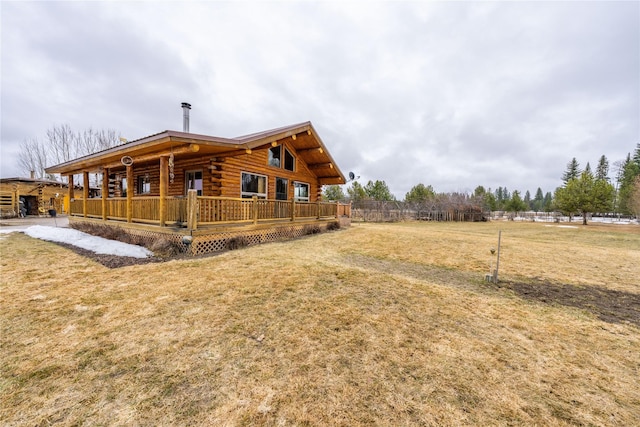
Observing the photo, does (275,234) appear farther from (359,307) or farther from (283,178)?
(359,307)

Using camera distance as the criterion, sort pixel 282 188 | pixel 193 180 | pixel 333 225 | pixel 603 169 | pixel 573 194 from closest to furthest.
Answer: pixel 193 180 → pixel 282 188 → pixel 333 225 → pixel 573 194 → pixel 603 169

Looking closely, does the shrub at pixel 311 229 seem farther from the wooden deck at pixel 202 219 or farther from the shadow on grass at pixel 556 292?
the shadow on grass at pixel 556 292

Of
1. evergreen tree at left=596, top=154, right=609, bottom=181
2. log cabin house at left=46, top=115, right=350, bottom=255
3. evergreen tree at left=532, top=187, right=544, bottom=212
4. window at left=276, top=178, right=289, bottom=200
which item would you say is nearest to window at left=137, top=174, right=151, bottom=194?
log cabin house at left=46, top=115, right=350, bottom=255

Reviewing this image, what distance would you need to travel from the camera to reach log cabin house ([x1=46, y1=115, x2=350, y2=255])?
305 inches

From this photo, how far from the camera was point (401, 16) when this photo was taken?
1566cm

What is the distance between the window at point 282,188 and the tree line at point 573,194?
52.3 ft

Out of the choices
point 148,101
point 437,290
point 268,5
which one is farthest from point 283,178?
point 148,101

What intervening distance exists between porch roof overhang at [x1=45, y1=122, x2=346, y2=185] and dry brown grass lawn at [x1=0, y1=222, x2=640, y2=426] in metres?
4.14

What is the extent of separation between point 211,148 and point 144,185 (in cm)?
772

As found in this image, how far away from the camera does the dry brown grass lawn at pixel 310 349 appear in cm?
189

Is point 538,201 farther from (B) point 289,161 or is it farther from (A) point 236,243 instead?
(A) point 236,243

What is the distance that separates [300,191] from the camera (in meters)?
14.8

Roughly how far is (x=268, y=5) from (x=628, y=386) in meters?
20.2

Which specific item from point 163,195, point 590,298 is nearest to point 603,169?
point 590,298
